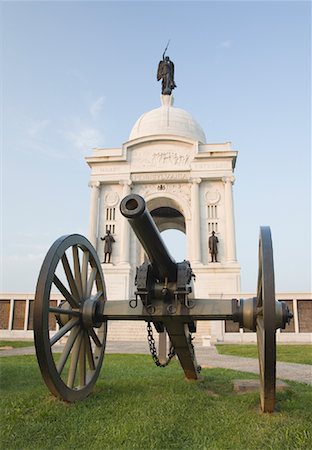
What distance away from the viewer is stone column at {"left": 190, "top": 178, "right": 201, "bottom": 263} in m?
28.4

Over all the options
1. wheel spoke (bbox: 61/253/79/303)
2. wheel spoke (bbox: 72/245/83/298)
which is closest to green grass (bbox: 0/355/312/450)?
wheel spoke (bbox: 61/253/79/303)

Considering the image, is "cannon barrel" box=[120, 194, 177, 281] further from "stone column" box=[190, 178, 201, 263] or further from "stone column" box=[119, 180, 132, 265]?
"stone column" box=[119, 180, 132, 265]

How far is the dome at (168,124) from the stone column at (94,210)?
551 cm

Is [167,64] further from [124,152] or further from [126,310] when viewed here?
[126,310]

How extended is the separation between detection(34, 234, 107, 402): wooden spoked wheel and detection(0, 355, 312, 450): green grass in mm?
261

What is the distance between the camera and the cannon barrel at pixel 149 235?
3939 millimetres

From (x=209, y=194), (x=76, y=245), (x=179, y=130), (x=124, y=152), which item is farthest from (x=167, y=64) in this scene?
(x=76, y=245)

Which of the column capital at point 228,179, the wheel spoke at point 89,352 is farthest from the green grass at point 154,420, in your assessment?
the column capital at point 228,179

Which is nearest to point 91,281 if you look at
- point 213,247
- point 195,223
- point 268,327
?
point 268,327

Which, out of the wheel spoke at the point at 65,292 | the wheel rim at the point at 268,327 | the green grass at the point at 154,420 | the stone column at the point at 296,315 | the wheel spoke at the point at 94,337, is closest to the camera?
the green grass at the point at 154,420

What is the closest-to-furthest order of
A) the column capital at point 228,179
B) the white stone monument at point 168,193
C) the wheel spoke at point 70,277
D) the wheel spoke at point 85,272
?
the wheel spoke at point 70,277 < the wheel spoke at point 85,272 < the white stone monument at point 168,193 < the column capital at point 228,179

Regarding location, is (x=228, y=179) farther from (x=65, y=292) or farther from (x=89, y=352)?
(x=65, y=292)

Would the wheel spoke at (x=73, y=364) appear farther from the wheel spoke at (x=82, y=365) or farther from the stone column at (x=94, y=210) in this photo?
the stone column at (x=94, y=210)

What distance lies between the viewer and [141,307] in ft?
16.4
